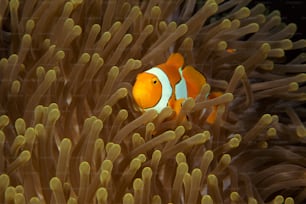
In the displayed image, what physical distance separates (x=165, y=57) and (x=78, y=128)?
39 cm

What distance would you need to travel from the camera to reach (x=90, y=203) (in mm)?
1103

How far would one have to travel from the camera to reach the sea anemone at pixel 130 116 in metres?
1.15

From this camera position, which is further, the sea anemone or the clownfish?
the clownfish

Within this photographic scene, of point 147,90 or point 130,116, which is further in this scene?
point 130,116

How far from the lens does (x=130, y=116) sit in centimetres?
139

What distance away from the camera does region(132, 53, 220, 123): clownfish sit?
1.25 meters

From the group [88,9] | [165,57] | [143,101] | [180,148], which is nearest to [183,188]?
[180,148]

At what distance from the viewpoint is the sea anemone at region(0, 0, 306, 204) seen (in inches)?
45.3

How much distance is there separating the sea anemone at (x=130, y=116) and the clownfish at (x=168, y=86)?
0.12 ft

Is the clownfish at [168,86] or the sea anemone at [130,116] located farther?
the clownfish at [168,86]

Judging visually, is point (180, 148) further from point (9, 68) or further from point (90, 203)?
point (9, 68)

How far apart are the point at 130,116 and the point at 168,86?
0.14 m

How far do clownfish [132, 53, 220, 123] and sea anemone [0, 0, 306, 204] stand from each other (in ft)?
0.12

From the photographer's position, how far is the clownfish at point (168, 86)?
1.25 metres
